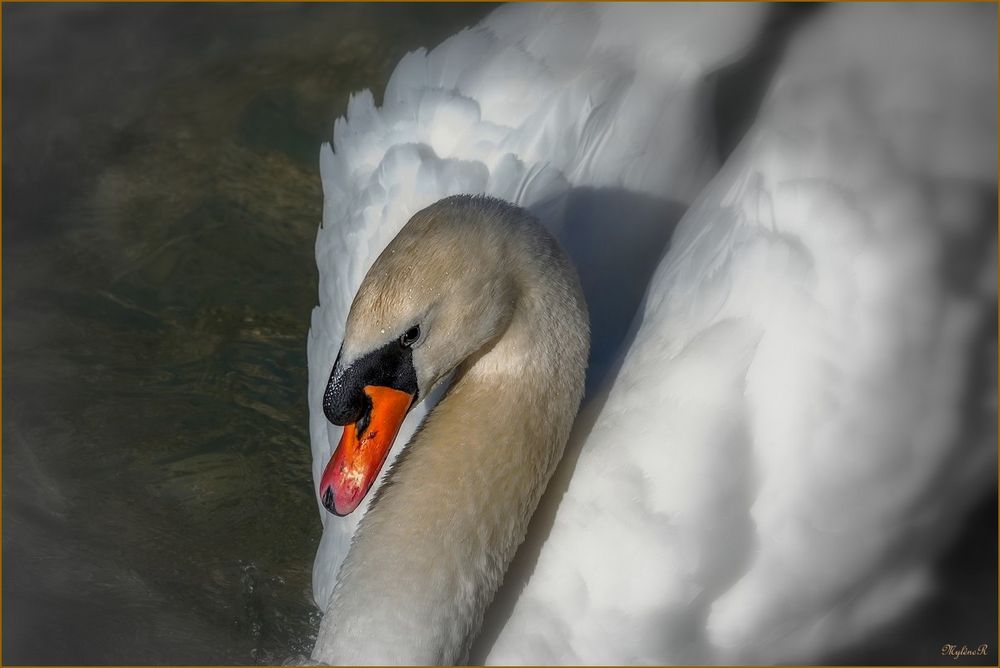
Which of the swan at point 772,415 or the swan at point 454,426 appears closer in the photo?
the swan at point 454,426

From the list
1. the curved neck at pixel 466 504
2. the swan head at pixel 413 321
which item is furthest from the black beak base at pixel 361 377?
the curved neck at pixel 466 504

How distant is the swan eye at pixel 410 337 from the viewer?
2750 mm

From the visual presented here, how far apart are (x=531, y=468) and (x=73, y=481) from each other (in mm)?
1964

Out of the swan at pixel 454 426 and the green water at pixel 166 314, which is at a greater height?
the swan at pixel 454 426

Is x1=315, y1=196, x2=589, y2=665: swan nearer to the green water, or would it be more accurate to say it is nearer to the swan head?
the swan head

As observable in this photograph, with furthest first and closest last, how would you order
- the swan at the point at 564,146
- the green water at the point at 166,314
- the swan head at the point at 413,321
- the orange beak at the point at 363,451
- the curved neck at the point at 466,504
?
the green water at the point at 166,314 < the swan at the point at 564,146 < the curved neck at the point at 466,504 < the orange beak at the point at 363,451 < the swan head at the point at 413,321

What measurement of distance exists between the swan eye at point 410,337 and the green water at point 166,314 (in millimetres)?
1370

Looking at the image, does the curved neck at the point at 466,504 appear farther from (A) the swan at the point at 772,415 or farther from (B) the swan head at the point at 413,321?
(B) the swan head at the point at 413,321

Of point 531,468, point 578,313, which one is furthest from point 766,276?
point 531,468

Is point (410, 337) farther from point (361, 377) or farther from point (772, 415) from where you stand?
point (772, 415)

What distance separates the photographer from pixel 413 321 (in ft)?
8.98

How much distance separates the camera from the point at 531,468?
9.96ft

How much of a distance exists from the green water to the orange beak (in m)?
1.08

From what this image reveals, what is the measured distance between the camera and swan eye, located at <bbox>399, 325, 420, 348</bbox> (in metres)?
2.75
